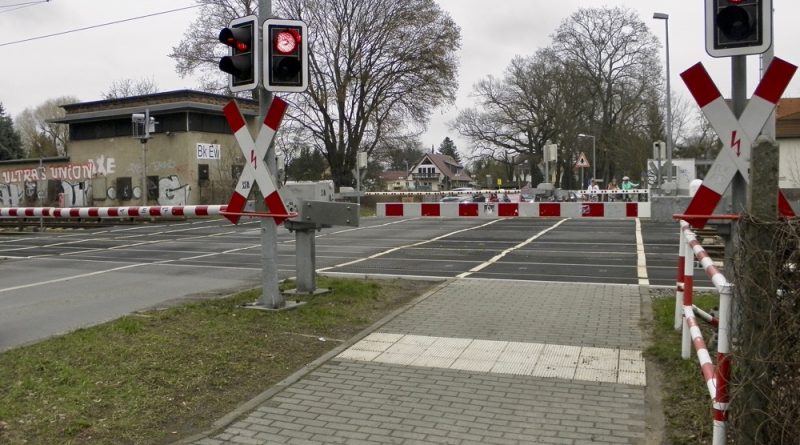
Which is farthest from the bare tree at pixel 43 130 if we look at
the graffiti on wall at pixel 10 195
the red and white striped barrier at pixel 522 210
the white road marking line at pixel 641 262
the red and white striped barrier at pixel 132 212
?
the white road marking line at pixel 641 262

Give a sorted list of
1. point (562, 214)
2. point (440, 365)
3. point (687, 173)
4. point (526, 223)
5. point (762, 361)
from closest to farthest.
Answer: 1. point (762, 361)
2. point (440, 365)
3. point (526, 223)
4. point (562, 214)
5. point (687, 173)

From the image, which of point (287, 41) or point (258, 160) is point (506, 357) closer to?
point (258, 160)

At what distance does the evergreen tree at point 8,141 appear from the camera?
6109cm

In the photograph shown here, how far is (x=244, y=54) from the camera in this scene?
7434 mm

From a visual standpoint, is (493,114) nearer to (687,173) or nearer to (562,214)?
(687,173)

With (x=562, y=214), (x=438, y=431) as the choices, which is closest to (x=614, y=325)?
(x=438, y=431)

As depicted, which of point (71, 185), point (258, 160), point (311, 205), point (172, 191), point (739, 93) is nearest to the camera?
point (739, 93)

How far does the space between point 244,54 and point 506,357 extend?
4076 mm

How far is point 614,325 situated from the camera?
24.7ft

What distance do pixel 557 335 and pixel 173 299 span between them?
5294 mm

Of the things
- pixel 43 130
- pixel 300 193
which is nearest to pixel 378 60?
pixel 300 193

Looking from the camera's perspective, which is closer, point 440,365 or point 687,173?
point 440,365

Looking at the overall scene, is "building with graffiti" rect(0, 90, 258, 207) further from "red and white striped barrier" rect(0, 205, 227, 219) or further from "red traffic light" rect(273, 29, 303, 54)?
"red traffic light" rect(273, 29, 303, 54)

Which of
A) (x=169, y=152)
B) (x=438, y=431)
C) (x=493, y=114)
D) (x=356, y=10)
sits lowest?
(x=438, y=431)
